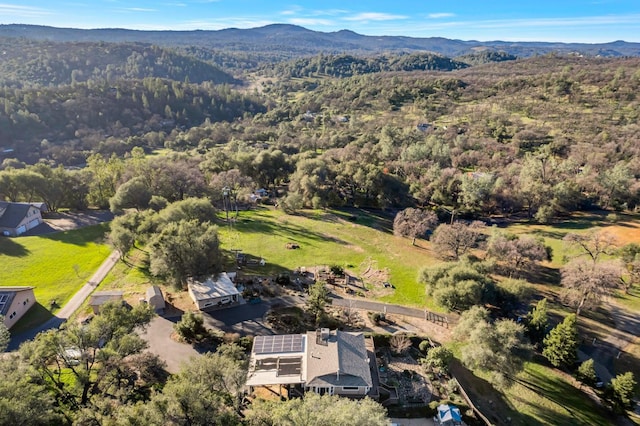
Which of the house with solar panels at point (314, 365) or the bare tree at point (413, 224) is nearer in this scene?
the house with solar panels at point (314, 365)

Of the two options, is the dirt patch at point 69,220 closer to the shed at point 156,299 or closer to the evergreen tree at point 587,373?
the shed at point 156,299

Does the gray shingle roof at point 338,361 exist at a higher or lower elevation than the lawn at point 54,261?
higher

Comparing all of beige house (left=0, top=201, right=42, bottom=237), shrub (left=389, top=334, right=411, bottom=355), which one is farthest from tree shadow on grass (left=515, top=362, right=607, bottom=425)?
beige house (left=0, top=201, right=42, bottom=237)

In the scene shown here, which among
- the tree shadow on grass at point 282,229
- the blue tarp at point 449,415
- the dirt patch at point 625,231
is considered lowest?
the blue tarp at point 449,415

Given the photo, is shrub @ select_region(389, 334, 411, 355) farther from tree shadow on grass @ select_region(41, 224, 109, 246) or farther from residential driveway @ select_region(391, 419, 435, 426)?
tree shadow on grass @ select_region(41, 224, 109, 246)

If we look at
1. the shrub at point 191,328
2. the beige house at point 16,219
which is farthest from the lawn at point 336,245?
the beige house at point 16,219

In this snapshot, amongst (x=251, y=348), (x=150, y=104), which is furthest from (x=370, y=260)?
(x=150, y=104)

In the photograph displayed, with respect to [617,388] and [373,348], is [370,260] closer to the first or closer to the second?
[373,348]
